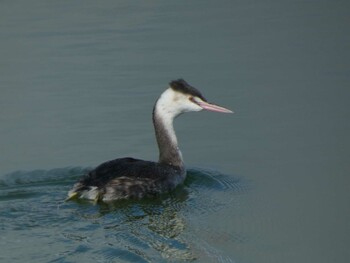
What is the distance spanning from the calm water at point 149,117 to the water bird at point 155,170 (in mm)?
130

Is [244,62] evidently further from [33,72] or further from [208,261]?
[208,261]

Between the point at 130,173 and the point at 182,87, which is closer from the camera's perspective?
the point at 130,173

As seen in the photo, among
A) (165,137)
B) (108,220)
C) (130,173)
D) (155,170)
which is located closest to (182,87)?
(165,137)

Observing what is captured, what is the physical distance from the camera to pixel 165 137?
11070mm

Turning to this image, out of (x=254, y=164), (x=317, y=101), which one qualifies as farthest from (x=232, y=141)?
(x=317, y=101)

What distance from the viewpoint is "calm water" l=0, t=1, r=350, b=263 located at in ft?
29.8

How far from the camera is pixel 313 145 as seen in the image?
11.5m

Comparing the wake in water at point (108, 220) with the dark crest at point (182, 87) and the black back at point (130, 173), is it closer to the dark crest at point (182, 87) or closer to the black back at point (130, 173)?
the black back at point (130, 173)

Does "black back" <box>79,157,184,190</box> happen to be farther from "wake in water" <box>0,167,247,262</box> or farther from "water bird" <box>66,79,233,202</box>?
"wake in water" <box>0,167,247,262</box>

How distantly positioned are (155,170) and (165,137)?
71 cm

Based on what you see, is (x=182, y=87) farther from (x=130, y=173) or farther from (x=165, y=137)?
(x=130, y=173)

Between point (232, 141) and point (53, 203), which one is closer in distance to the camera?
point (53, 203)

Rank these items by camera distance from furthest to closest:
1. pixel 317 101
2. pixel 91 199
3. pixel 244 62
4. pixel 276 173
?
pixel 244 62 < pixel 317 101 < pixel 276 173 < pixel 91 199

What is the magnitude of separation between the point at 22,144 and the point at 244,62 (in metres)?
3.67
